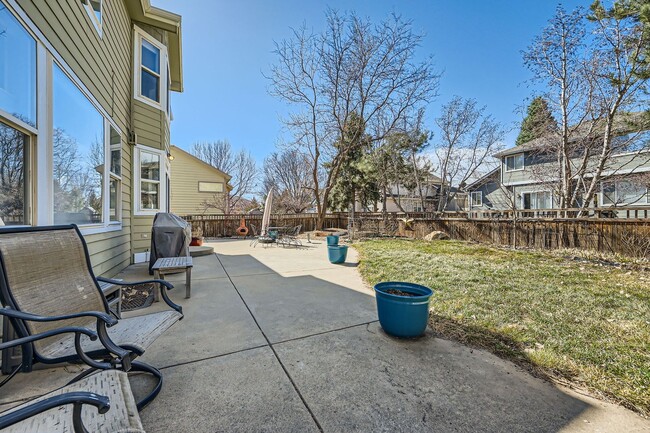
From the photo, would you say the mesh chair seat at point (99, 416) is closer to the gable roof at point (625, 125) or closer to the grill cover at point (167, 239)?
the grill cover at point (167, 239)

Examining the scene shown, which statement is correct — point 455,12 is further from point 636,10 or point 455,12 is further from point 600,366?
point 600,366

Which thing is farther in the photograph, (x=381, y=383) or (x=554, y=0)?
(x=554, y=0)

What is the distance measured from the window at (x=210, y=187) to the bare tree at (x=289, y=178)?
421cm

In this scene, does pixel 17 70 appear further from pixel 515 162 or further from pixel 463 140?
pixel 515 162

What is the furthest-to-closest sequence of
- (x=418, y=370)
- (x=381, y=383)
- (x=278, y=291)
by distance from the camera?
(x=278, y=291) → (x=418, y=370) → (x=381, y=383)

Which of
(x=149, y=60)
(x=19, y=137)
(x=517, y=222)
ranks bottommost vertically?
(x=517, y=222)

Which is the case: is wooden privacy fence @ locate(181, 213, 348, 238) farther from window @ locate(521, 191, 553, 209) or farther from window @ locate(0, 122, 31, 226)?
window @ locate(521, 191, 553, 209)

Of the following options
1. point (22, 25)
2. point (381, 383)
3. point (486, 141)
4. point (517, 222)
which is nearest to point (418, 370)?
point (381, 383)

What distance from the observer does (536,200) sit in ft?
51.4

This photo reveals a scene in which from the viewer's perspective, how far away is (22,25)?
227cm

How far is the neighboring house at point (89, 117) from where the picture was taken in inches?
90.7

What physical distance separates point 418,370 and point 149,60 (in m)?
8.24

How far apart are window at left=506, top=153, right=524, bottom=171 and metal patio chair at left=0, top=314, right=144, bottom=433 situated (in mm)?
19764

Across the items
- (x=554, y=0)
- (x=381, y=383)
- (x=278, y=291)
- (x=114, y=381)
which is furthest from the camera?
(x=554, y=0)
